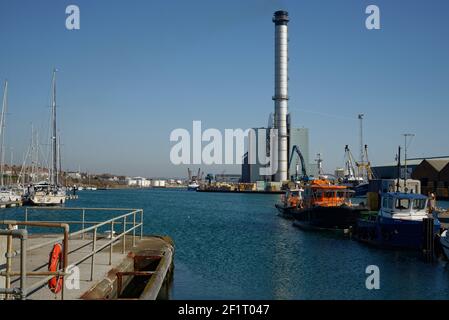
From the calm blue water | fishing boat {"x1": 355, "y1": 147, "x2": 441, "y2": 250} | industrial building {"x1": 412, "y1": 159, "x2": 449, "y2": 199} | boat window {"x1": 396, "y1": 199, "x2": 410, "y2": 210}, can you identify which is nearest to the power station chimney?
industrial building {"x1": 412, "y1": 159, "x2": 449, "y2": 199}

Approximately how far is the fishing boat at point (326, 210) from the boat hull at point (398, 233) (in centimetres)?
760

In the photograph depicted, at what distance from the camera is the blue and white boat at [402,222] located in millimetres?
32594

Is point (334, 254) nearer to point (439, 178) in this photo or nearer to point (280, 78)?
point (439, 178)

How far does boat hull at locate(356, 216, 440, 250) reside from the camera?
32.5 meters

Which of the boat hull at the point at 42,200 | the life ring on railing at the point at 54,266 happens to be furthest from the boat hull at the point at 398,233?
the boat hull at the point at 42,200

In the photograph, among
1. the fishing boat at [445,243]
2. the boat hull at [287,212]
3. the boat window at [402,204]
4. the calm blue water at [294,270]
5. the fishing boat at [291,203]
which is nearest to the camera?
the calm blue water at [294,270]

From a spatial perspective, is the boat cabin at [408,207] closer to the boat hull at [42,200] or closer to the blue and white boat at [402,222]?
the blue and white boat at [402,222]

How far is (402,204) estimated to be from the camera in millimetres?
33938

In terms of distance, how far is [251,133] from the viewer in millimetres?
161875

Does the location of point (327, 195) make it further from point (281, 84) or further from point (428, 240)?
point (281, 84)

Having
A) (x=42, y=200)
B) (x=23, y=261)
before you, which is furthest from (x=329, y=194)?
(x=42, y=200)

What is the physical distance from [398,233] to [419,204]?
2340 mm
